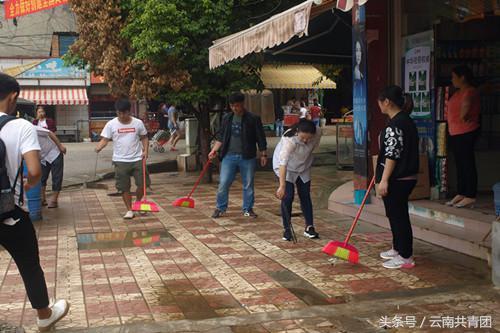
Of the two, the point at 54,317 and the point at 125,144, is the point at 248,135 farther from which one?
the point at 54,317

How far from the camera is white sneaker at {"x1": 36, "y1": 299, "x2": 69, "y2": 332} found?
4.02 metres

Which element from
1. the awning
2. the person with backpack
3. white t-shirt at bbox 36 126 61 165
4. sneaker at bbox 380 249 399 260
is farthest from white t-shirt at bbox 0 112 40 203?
the awning

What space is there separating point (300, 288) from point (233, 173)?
11.3 ft

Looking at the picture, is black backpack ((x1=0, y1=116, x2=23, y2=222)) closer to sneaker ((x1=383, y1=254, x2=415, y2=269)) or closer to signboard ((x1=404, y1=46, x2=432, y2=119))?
sneaker ((x1=383, y1=254, x2=415, y2=269))

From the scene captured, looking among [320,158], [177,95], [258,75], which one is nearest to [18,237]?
[177,95]

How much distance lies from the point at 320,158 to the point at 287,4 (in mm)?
5305

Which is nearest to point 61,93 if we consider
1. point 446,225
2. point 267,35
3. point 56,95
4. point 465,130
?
point 56,95

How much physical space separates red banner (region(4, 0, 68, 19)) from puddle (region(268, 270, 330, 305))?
49.5ft

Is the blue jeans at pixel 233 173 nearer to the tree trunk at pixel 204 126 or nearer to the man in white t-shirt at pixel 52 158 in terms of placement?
the man in white t-shirt at pixel 52 158

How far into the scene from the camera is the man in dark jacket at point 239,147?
26.4 feet

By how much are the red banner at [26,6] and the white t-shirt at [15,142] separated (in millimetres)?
15358

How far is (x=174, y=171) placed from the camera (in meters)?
14.8

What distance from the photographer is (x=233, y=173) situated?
27.0 feet

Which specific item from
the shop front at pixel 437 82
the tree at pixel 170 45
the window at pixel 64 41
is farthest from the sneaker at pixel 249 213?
the window at pixel 64 41
